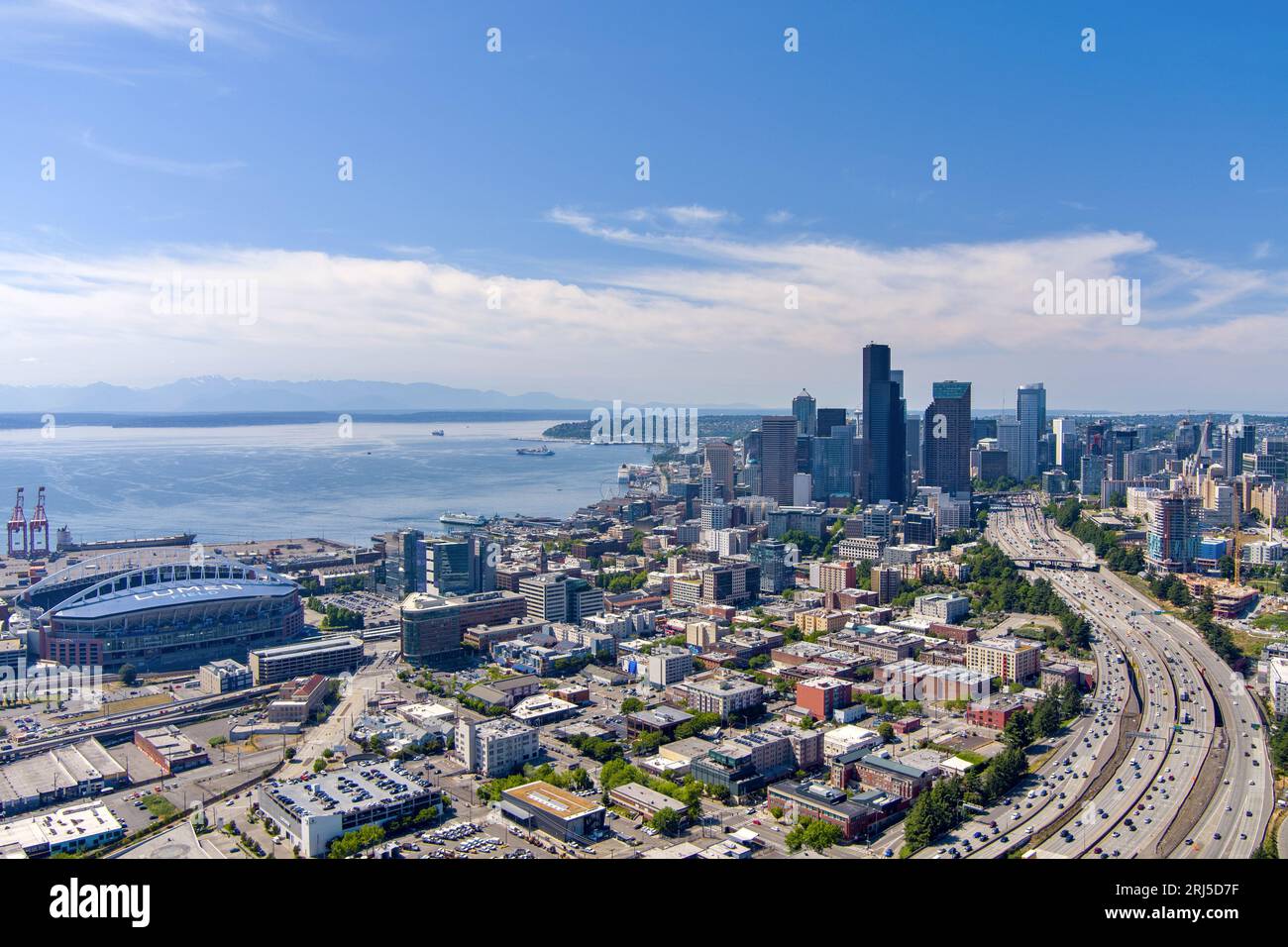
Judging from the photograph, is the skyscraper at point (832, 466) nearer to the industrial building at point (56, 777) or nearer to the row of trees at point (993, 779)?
the row of trees at point (993, 779)

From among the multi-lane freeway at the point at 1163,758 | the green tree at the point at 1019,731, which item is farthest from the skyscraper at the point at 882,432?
the green tree at the point at 1019,731

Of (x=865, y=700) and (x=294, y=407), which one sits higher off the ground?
(x=294, y=407)

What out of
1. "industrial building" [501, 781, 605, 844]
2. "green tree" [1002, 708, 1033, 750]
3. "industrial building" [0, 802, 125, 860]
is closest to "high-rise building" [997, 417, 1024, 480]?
"green tree" [1002, 708, 1033, 750]

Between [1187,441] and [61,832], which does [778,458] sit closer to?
[1187,441]

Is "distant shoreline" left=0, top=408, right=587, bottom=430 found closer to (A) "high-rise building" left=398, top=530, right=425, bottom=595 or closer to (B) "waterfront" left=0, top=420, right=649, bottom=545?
(B) "waterfront" left=0, top=420, right=649, bottom=545

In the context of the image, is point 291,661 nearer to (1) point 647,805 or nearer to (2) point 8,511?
(1) point 647,805
